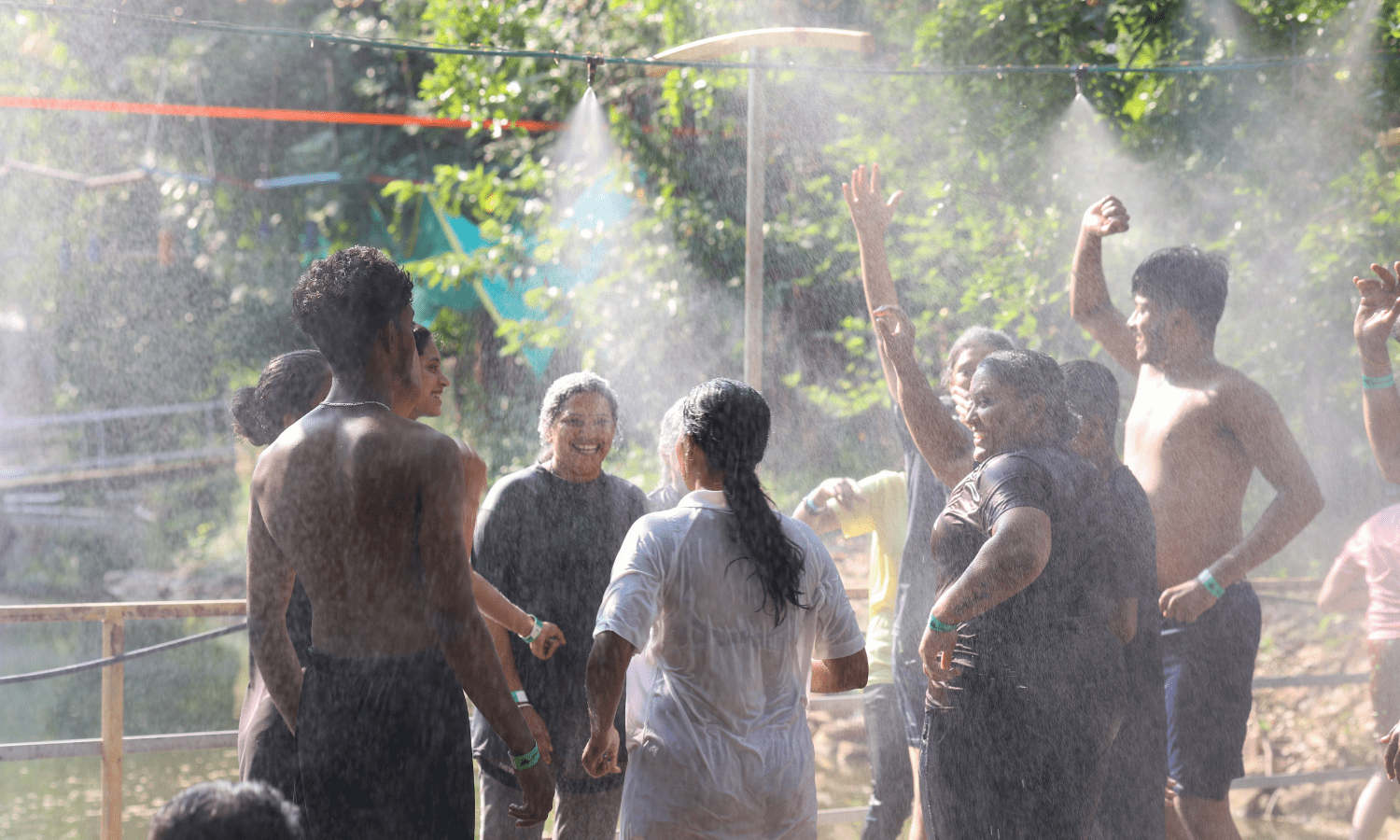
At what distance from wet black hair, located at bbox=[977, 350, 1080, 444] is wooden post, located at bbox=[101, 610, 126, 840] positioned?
9.95 feet

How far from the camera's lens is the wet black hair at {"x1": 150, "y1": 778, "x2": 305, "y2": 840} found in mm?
1805

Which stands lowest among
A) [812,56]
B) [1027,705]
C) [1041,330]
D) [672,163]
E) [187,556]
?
[187,556]

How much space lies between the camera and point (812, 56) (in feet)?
24.4

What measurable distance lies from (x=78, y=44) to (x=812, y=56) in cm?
1281

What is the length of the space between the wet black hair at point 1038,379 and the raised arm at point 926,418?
49 centimetres

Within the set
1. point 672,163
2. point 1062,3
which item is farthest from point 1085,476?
point 672,163

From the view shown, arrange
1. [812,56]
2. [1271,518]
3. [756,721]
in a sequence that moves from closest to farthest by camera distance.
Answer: [756,721]
[1271,518]
[812,56]

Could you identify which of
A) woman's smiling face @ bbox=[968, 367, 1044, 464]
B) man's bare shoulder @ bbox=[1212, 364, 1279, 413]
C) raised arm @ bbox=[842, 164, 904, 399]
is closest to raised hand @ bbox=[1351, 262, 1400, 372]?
man's bare shoulder @ bbox=[1212, 364, 1279, 413]

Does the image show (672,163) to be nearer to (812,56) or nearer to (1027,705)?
(812,56)

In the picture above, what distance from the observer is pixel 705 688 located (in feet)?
8.03

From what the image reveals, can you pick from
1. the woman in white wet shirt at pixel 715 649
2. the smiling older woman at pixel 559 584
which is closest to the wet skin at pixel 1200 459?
the woman in white wet shirt at pixel 715 649

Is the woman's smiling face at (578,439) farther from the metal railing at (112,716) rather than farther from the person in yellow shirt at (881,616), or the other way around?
the metal railing at (112,716)

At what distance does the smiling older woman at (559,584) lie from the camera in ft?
11.0

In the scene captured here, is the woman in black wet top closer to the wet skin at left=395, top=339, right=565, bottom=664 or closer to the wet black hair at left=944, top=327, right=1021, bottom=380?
the wet black hair at left=944, top=327, right=1021, bottom=380
